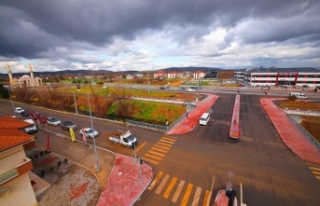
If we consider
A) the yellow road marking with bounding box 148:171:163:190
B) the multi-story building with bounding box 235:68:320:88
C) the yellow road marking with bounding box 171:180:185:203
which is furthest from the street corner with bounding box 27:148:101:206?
the multi-story building with bounding box 235:68:320:88

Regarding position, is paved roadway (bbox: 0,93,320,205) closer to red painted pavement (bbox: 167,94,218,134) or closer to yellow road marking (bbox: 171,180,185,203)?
yellow road marking (bbox: 171,180,185,203)

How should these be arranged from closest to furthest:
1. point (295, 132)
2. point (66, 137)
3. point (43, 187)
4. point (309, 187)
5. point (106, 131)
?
point (309, 187) < point (43, 187) < point (295, 132) < point (66, 137) < point (106, 131)

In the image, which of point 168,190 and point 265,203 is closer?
point 265,203

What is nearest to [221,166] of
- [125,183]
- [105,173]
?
[125,183]

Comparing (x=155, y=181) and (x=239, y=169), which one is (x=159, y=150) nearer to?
(x=155, y=181)

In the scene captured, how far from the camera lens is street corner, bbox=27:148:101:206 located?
14.4m

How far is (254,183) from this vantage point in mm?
15578

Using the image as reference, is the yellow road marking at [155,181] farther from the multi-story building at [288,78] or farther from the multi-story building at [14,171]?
the multi-story building at [288,78]

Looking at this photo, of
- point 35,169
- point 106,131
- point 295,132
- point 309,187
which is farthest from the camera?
point 106,131

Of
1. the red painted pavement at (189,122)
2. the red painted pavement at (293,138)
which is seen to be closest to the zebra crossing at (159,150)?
the red painted pavement at (189,122)

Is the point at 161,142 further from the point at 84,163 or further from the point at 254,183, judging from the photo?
the point at 254,183

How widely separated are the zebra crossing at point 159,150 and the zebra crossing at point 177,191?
3.41 m

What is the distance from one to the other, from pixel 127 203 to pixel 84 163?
373 inches

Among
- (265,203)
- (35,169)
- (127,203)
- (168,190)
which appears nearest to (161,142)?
(168,190)
